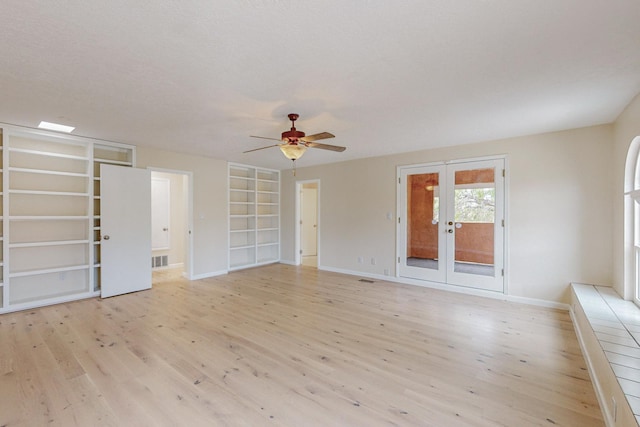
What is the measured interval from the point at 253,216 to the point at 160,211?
7.48 feet

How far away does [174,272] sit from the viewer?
640 cm

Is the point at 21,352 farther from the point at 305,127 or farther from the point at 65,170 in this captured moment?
the point at 305,127

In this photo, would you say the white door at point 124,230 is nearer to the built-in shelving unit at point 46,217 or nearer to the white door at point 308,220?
the built-in shelving unit at point 46,217

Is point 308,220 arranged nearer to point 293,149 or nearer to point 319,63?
point 293,149

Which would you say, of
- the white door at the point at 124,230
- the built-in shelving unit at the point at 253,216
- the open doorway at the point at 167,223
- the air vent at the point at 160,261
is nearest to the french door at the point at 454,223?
the built-in shelving unit at the point at 253,216

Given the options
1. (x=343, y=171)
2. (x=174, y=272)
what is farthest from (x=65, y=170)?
(x=343, y=171)

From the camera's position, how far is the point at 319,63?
2156 mm

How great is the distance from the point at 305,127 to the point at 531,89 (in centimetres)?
A: 240

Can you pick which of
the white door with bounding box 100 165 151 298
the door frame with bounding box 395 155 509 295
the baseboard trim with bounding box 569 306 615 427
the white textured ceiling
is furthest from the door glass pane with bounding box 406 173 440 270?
the white door with bounding box 100 165 151 298

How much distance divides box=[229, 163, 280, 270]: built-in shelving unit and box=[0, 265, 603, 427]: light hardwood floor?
2.63 meters

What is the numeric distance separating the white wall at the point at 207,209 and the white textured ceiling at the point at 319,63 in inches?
74.0

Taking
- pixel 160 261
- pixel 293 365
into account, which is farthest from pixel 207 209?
pixel 293 365

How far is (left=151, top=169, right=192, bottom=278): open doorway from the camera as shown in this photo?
6777 millimetres

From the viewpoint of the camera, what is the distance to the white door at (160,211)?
6797 millimetres
